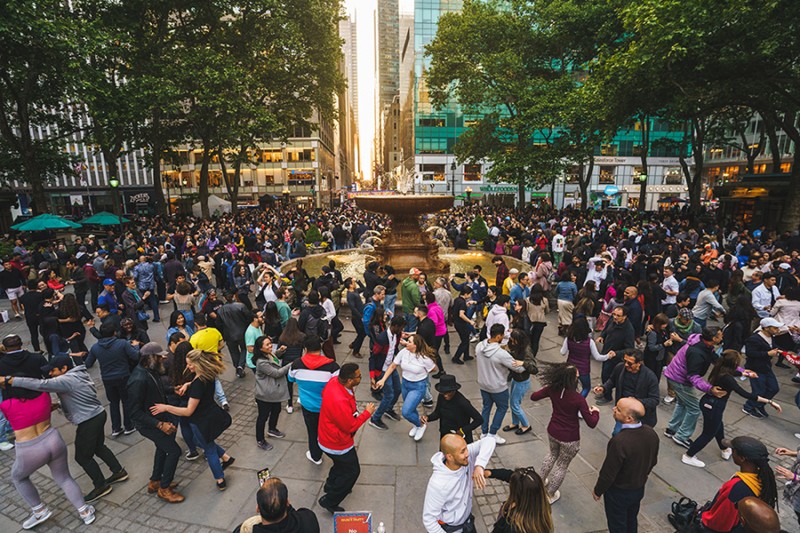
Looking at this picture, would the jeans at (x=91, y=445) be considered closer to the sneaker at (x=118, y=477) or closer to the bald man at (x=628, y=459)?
the sneaker at (x=118, y=477)

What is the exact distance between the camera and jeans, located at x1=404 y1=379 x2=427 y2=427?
5.43 meters

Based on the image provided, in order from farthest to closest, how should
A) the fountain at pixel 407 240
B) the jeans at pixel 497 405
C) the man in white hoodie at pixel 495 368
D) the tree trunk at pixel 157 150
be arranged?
1. the tree trunk at pixel 157 150
2. the fountain at pixel 407 240
3. the jeans at pixel 497 405
4. the man in white hoodie at pixel 495 368

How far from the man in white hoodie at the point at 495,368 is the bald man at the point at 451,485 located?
6.14 ft

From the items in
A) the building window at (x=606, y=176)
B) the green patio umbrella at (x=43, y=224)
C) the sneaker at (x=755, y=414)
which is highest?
the building window at (x=606, y=176)

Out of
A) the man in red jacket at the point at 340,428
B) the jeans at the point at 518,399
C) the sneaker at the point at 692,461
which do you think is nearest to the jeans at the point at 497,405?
the jeans at the point at 518,399

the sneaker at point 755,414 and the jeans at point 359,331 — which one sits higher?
the jeans at point 359,331

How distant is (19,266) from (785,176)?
33.3 m

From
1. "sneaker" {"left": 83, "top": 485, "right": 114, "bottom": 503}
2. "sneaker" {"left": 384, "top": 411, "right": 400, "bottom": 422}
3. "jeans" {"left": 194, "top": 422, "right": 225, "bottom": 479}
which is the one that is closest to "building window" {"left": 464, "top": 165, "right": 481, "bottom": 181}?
"sneaker" {"left": 384, "top": 411, "right": 400, "bottom": 422}

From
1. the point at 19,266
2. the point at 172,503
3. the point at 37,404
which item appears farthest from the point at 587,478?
the point at 19,266

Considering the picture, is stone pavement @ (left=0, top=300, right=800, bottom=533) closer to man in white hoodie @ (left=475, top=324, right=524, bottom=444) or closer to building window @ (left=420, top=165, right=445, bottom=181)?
man in white hoodie @ (left=475, top=324, right=524, bottom=444)

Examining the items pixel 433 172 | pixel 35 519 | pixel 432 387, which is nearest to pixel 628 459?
pixel 432 387

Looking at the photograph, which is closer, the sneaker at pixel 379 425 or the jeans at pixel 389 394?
the jeans at pixel 389 394

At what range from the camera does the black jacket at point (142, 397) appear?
4.54 m

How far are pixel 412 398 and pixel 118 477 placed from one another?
3.91 meters
